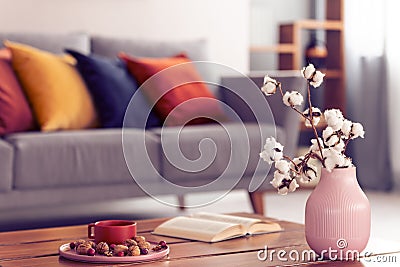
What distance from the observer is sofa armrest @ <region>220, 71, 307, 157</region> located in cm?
385

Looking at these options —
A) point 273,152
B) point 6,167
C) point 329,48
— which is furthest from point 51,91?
point 329,48

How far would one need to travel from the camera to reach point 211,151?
3.62 m

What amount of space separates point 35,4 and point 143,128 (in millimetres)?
1034

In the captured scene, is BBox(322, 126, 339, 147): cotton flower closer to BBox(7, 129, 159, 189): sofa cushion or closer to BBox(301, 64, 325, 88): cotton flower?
BBox(301, 64, 325, 88): cotton flower

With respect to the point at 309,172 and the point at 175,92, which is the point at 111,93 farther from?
the point at 309,172

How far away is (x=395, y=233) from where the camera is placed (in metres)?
3.52

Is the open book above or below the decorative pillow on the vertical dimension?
below

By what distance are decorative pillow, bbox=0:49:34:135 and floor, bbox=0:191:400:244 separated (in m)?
0.50

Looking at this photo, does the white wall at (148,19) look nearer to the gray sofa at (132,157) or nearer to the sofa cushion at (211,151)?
the gray sofa at (132,157)

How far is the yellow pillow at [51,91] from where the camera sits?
11.9 ft

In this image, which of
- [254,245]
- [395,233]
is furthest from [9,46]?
[254,245]

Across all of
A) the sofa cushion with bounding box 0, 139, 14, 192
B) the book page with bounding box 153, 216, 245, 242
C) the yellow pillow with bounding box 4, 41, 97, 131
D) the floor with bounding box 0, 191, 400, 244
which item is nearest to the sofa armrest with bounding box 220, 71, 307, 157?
the floor with bounding box 0, 191, 400, 244

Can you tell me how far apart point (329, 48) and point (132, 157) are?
2.45 metres

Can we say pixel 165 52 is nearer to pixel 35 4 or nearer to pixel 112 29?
pixel 112 29
